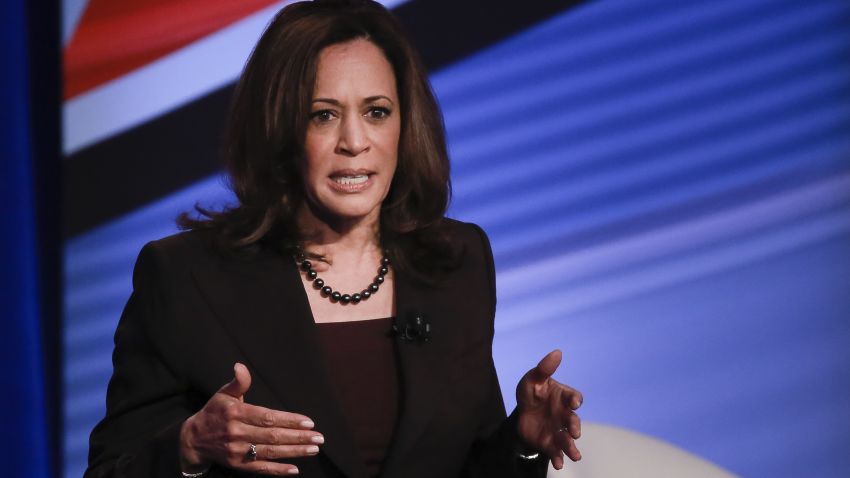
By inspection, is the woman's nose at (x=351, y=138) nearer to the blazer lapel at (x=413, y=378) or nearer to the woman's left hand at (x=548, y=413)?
the blazer lapel at (x=413, y=378)

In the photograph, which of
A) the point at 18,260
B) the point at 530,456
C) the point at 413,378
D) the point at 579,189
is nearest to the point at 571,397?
the point at 530,456

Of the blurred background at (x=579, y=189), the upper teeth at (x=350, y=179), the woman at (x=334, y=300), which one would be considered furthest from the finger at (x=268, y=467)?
the blurred background at (x=579, y=189)

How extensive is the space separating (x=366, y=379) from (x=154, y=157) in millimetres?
1304

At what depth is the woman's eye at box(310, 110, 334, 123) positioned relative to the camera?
1.62 metres

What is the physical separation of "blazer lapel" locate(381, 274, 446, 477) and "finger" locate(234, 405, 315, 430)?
0.88 ft

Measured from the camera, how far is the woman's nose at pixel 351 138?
160 centimetres

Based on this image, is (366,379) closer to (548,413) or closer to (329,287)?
(329,287)

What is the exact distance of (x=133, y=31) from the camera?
8.83 ft

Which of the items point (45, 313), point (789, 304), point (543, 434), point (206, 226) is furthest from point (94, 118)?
point (789, 304)

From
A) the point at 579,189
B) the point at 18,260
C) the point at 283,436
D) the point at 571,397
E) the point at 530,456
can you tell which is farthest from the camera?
the point at 579,189

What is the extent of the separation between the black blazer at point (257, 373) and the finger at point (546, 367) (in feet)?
0.29

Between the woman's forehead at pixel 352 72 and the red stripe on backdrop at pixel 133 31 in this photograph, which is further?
the red stripe on backdrop at pixel 133 31

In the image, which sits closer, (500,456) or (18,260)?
(500,456)

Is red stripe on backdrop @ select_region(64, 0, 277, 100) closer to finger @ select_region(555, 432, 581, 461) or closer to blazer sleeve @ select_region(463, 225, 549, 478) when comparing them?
blazer sleeve @ select_region(463, 225, 549, 478)
